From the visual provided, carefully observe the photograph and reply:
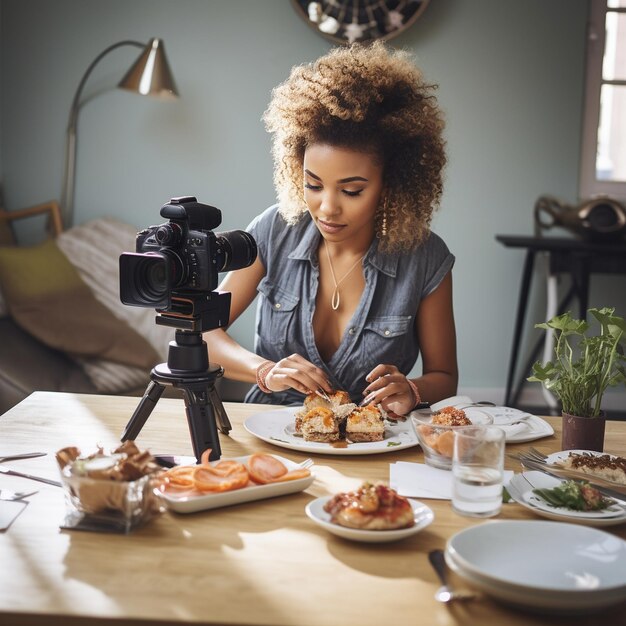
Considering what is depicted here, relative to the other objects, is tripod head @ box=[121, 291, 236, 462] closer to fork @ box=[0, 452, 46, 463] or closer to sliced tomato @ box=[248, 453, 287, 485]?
sliced tomato @ box=[248, 453, 287, 485]

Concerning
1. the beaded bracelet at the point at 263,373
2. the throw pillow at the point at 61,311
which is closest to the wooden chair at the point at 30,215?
the throw pillow at the point at 61,311

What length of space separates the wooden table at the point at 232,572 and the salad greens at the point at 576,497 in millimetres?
39

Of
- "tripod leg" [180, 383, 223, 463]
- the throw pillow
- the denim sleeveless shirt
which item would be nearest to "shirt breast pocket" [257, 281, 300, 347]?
the denim sleeveless shirt

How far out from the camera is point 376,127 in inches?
73.8

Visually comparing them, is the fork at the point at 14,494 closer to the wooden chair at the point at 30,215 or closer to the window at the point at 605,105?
the wooden chair at the point at 30,215

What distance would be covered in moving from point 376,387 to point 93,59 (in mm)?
3104

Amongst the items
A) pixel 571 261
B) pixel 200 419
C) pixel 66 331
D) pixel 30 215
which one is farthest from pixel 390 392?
pixel 30 215

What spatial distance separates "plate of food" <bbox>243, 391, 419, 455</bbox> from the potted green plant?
246 mm

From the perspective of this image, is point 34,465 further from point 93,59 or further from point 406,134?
point 93,59

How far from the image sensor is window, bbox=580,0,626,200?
162 inches

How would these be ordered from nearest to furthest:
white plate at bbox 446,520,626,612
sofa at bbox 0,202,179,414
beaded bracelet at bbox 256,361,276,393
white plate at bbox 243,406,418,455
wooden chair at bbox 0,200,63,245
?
1. white plate at bbox 446,520,626,612
2. white plate at bbox 243,406,418,455
3. beaded bracelet at bbox 256,361,276,393
4. sofa at bbox 0,202,179,414
5. wooden chair at bbox 0,200,63,245

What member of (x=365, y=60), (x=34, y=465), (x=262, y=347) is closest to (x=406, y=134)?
(x=365, y=60)

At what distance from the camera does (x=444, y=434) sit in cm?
125

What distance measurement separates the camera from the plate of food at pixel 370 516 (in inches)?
39.3
